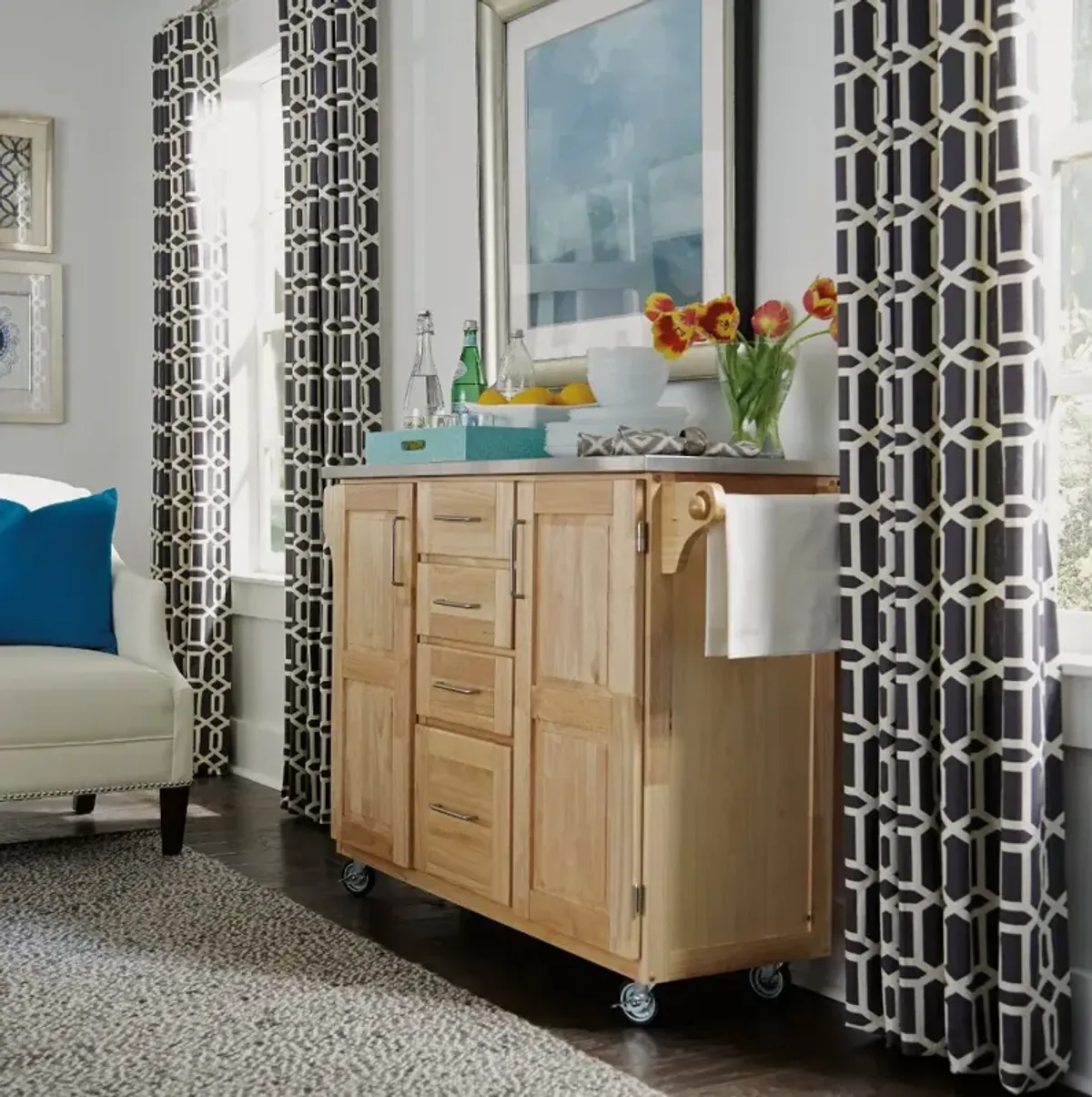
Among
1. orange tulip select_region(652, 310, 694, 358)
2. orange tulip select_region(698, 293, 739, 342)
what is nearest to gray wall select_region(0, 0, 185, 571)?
orange tulip select_region(652, 310, 694, 358)

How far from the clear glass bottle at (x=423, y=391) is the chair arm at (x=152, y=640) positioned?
2.93 ft

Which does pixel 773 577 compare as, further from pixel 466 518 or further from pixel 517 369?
pixel 517 369

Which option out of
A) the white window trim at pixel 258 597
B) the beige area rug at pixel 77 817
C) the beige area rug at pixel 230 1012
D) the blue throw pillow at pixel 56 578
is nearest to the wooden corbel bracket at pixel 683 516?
the beige area rug at pixel 230 1012

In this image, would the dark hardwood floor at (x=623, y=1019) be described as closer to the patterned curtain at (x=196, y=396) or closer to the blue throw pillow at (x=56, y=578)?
the blue throw pillow at (x=56, y=578)

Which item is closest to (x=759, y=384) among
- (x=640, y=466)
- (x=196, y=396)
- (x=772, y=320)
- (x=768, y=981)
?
(x=772, y=320)

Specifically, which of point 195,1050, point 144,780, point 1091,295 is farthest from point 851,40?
point 144,780

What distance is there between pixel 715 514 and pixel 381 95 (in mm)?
2264

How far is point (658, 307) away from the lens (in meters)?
3.05

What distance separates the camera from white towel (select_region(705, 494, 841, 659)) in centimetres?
257

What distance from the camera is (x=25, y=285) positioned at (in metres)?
5.55

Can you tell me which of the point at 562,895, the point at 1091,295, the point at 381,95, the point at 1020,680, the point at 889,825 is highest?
the point at 381,95

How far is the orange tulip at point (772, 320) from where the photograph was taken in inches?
114

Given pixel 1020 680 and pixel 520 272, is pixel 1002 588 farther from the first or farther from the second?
pixel 520 272

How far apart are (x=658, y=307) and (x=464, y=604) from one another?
67 centimetres
